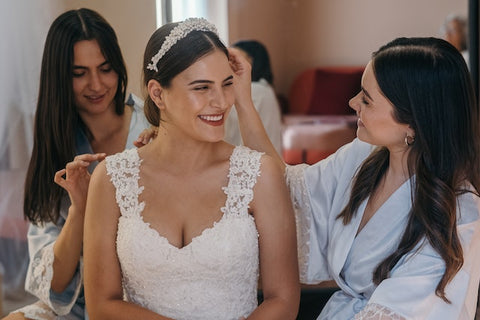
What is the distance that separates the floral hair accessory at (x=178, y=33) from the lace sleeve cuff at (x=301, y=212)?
41 cm

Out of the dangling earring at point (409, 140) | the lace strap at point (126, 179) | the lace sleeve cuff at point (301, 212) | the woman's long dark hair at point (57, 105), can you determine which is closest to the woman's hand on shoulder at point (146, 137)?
the lace strap at point (126, 179)

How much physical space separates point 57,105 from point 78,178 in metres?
0.25

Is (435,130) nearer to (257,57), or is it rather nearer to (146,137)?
(146,137)

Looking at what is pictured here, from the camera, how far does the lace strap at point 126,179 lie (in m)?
1.62

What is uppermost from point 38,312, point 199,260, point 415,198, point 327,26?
point 327,26

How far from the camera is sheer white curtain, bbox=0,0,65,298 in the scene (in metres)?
2.13

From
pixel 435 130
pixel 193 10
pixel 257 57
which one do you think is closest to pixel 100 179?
pixel 435 130

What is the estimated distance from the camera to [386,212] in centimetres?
154

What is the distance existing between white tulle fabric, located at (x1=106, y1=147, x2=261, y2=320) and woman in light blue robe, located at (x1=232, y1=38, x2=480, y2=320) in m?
0.21

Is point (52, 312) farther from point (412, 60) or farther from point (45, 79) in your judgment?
point (412, 60)

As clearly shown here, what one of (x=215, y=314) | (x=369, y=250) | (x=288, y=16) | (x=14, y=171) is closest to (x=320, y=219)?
(x=369, y=250)

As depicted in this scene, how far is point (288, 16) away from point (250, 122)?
1608 millimetres

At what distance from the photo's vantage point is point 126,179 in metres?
1.64

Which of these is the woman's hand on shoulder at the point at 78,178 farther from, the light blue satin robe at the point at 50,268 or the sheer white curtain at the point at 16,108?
the sheer white curtain at the point at 16,108
